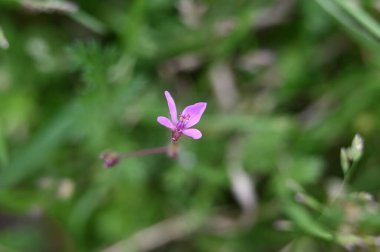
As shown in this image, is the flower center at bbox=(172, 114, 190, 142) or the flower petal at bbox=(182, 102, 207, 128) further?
the flower center at bbox=(172, 114, 190, 142)

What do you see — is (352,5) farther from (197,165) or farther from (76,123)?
(76,123)

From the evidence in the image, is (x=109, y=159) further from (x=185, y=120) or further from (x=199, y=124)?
(x=199, y=124)

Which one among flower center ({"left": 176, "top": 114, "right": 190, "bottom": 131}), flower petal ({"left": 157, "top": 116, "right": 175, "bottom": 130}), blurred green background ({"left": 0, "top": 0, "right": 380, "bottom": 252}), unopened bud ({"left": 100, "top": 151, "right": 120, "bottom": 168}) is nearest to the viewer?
flower petal ({"left": 157, "top": 116, "right": 175, "bottom": 130})

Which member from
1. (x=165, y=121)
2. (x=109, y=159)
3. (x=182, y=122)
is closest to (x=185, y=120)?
(x=182, y=122)

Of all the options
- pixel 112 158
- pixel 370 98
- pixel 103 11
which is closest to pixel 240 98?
pixel 370 98

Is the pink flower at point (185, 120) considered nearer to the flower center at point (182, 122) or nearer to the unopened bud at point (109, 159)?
the flower center at point (182, 122)

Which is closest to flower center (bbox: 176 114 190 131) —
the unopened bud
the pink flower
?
the pink flower

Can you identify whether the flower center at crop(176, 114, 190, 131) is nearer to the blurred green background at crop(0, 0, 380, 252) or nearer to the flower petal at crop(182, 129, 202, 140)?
the flower petal at crop(182, 129, 202, 140)

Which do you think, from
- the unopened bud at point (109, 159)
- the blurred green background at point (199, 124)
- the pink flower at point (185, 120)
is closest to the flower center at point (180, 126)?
the pink flower at point (185, 120)
